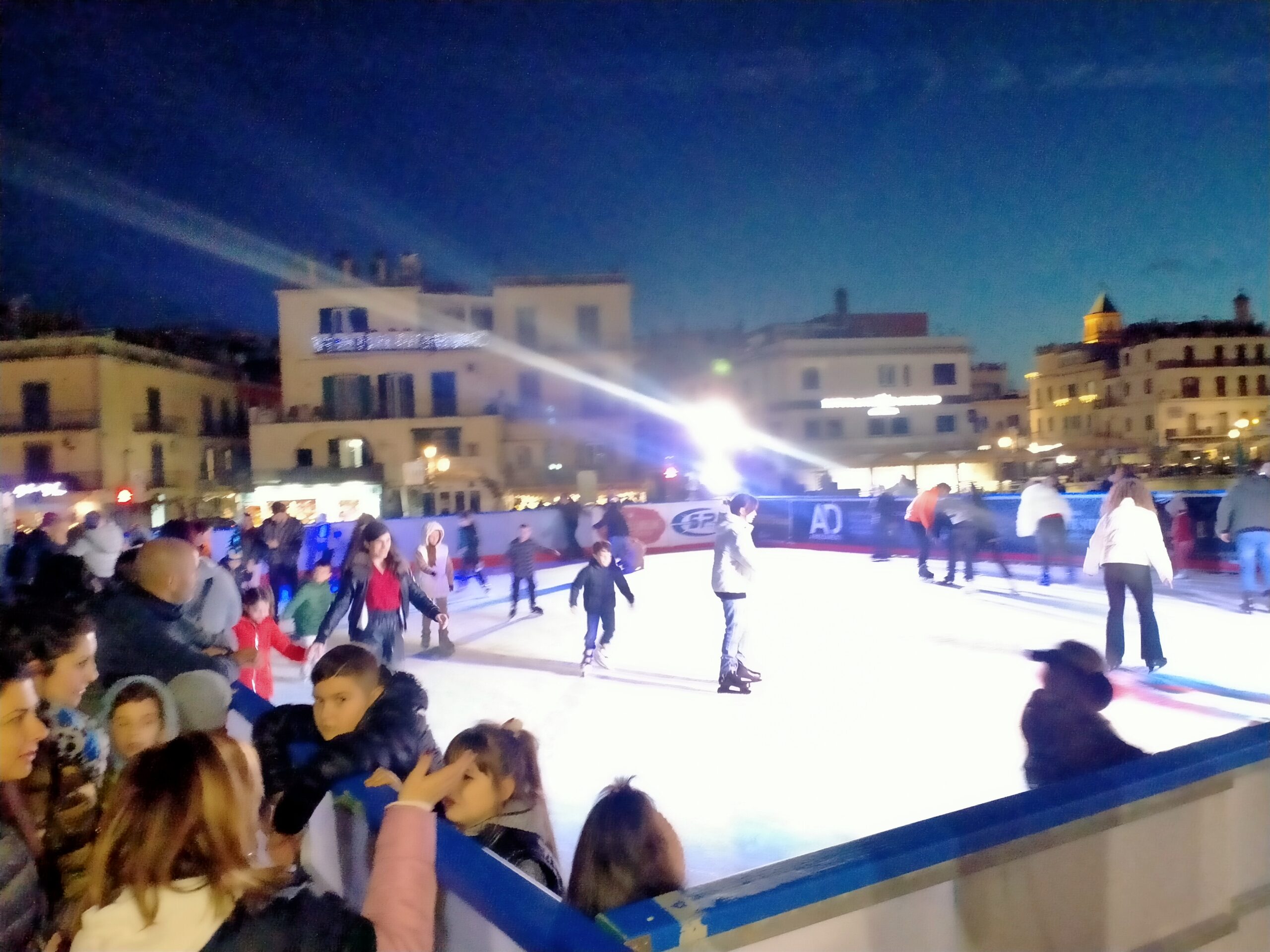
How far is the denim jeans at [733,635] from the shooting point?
5965 millimetres

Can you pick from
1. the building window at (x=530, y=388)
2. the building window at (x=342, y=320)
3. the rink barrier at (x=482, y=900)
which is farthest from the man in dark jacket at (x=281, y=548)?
the building window at (x=342, y=320)

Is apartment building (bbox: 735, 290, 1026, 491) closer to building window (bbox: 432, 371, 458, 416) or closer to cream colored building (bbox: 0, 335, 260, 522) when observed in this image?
building window (bbox: 432, 371, 458, 416)

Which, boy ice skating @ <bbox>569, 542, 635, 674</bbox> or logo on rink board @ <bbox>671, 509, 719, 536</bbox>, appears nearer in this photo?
boy ice skating @ <bbox>569, 542, 635, 674</bbox>

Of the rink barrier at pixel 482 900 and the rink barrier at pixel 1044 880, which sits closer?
the rink barrier at pixel 482 900

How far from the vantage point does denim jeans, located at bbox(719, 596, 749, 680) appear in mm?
5965

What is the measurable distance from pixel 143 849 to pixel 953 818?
1.52m

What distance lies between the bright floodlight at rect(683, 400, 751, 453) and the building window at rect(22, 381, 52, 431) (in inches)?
721

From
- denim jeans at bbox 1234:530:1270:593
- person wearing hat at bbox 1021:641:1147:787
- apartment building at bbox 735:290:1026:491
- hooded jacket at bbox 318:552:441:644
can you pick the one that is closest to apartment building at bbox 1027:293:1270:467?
apartment building at bbox 735:290:1026:491

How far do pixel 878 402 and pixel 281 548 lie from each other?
2762 cm

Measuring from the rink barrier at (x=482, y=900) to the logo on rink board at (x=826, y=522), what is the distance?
14.5 meters

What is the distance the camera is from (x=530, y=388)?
28594 millimetres

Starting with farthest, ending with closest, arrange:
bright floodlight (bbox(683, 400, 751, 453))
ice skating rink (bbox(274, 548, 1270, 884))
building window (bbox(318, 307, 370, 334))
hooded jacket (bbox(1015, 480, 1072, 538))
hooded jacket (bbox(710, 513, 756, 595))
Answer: bright floodlight (bbox(683, 400, 751, 453)) → building window (bbox(318, 307, 370, 334)) → hooded jacket (bbox(1015, 480, 1072, 538)) → hooded jacket (bbox(710, 513, 756, 595)) → ice skating rink (bbox(274, 548, 1270, 884))

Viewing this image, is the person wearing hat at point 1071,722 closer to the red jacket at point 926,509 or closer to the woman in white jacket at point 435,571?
the woman in white jacket at point 435,571

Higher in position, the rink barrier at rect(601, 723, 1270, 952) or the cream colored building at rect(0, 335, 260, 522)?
the cream colored building at rect(0, 335, 260, 522)
